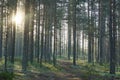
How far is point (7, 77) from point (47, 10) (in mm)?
29272

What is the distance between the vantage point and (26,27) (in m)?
22.8

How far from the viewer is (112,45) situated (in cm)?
2158

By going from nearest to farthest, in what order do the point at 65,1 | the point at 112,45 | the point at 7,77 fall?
the point at 7,77 → the point at 112,45 → the point at 65,1

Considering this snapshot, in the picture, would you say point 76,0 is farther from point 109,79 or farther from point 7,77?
point 7,77

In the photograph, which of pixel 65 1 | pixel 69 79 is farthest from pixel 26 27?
pixel 65 1

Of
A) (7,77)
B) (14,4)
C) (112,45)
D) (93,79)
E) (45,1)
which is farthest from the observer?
(45,1)

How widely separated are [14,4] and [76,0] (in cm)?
876

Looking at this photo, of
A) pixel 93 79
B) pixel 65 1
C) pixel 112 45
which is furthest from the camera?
pixel 65 1

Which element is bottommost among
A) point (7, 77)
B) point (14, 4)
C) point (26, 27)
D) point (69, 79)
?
point (69, 79)

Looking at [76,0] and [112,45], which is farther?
[76,0]

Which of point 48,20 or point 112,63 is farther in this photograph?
point 48,20

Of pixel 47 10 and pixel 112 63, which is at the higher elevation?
pixel 47 10

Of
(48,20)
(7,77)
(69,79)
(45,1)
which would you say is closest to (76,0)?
(45,1)

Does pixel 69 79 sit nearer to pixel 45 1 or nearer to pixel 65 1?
pixel 45 1
